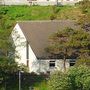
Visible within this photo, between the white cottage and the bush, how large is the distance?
8.44 metres

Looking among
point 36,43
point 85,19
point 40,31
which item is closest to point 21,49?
point 36,43

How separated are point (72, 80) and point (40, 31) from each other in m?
11.7

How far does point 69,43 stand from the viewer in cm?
3988

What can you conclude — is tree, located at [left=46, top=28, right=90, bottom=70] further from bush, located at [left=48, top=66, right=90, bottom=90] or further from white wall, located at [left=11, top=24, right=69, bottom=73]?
bush, located at [left=48, top=66, right=90, bottom=90]

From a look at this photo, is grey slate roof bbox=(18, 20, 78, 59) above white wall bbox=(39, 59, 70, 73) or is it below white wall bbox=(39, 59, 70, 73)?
above

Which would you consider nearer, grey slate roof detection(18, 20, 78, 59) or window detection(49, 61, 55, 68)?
window detection(49, 61, 55, 68)

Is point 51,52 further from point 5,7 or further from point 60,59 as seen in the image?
point 5,7

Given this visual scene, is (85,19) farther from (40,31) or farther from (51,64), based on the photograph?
(40,31)

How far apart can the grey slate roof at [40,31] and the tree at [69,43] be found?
3.69 ft

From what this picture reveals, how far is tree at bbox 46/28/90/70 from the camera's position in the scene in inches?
1568

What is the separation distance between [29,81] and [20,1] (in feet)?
85.8

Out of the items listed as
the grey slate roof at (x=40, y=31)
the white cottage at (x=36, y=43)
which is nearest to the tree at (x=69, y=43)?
the white cottage at (x=36, y=43)

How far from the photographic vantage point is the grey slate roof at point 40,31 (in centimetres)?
4266

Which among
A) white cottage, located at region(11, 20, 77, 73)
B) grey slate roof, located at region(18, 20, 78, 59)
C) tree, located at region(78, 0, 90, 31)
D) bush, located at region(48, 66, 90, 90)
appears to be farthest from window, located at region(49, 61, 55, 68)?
bush, located at region(48, 66, 90, 90)
